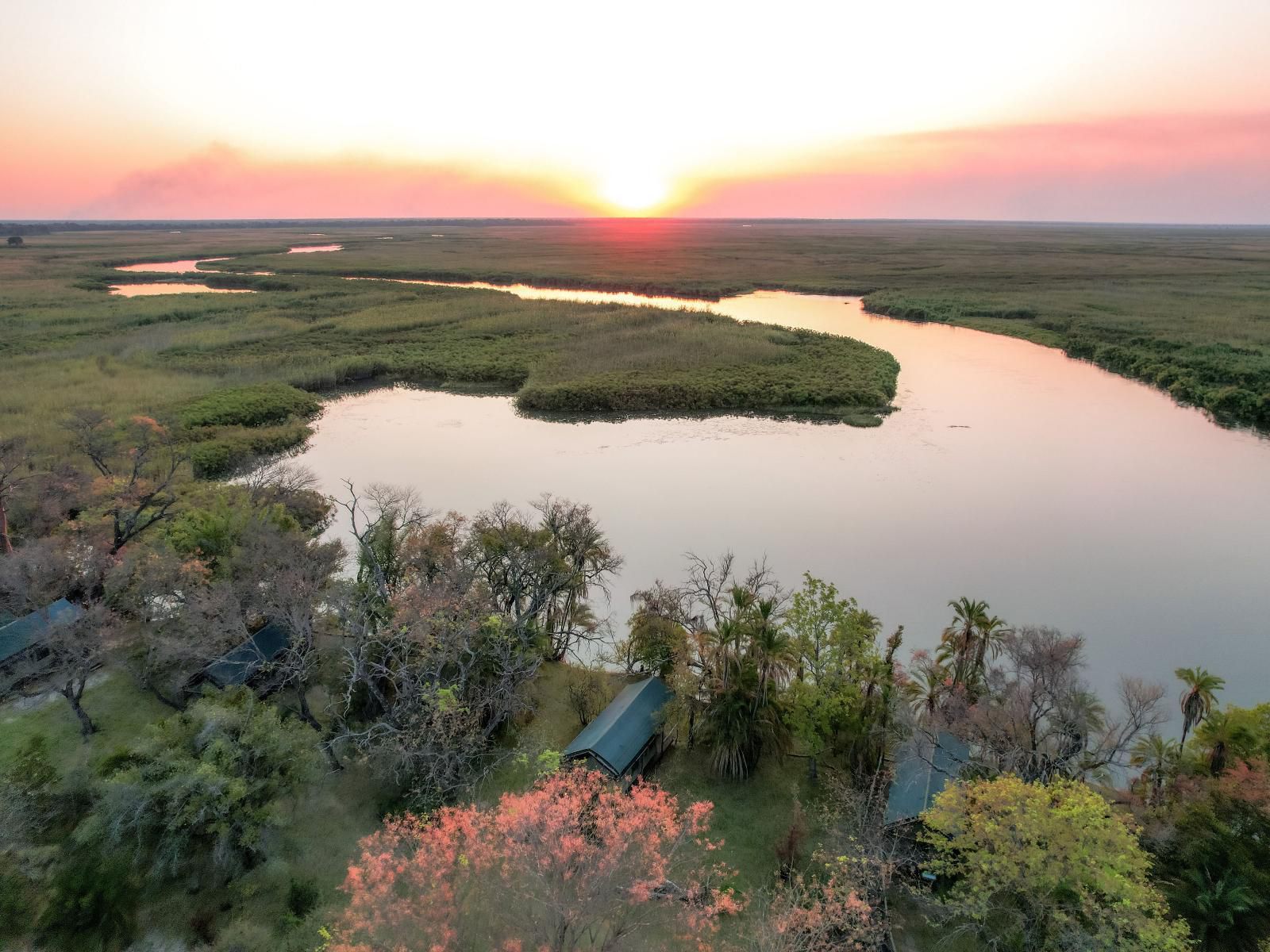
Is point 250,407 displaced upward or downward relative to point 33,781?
upward

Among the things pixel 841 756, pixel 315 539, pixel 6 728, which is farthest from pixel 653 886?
pixel 315 539

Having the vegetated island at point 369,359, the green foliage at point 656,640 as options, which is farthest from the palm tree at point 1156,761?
the vegetated island at point 369,359

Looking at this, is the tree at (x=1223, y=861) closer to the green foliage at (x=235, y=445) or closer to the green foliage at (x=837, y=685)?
the green foliage at (x=837, y=685)

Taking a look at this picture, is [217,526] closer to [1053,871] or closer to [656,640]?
[656,640]

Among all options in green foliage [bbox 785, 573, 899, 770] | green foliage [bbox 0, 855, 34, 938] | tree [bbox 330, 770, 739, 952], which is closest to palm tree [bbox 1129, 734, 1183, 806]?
green foliage [bbox 785, 573, 899, 770]

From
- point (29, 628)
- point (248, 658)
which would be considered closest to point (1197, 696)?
point (248, 658)

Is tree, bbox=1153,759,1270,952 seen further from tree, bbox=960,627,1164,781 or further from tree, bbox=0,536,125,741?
tree, bbox=0,536,125,741
